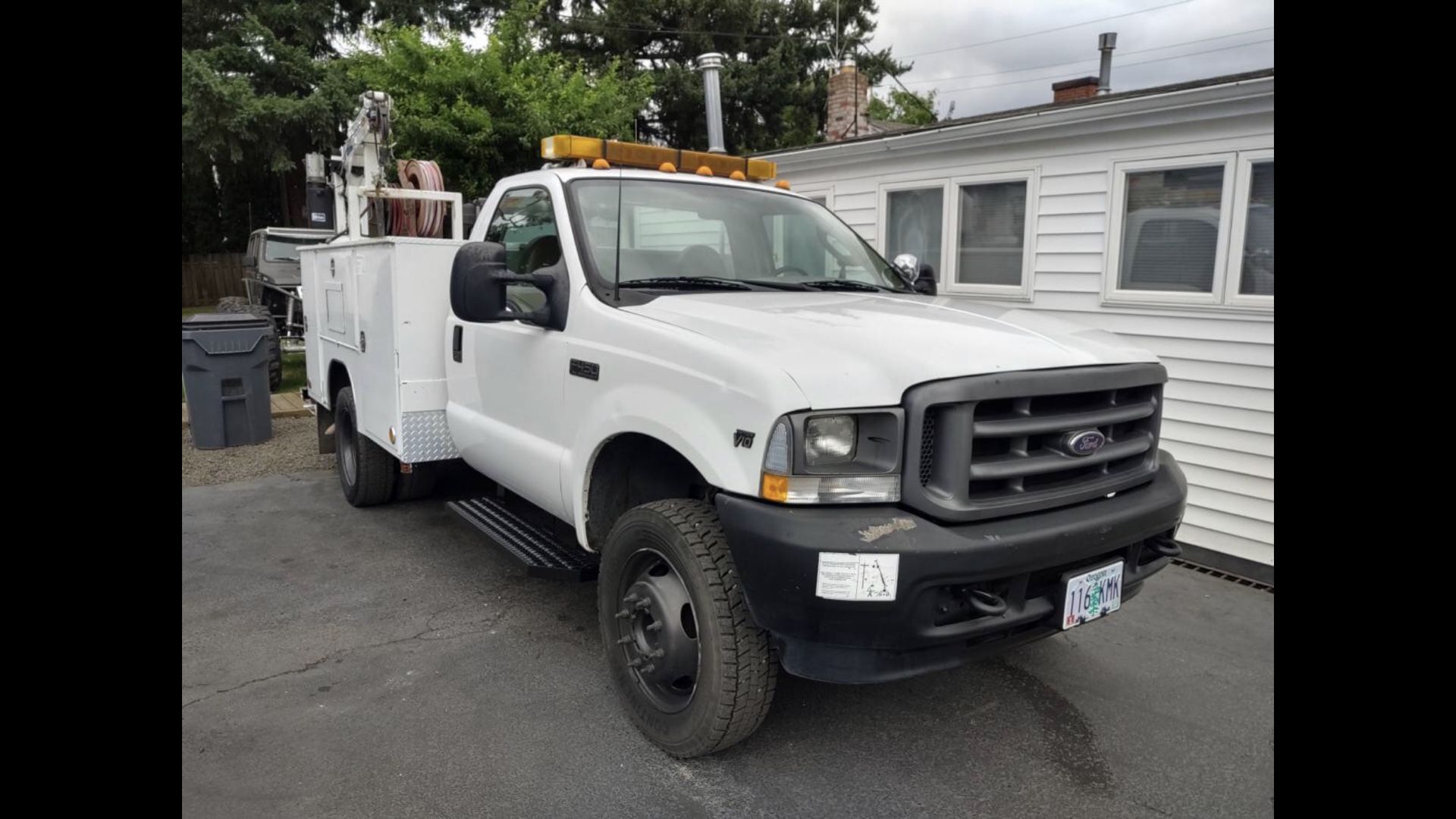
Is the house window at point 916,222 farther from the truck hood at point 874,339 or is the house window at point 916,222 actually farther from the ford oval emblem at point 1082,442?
the ford oval emblem at point 1082,442

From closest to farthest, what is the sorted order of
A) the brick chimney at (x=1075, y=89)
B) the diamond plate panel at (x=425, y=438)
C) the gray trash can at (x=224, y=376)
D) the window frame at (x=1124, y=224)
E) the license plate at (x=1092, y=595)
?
the license plate at (x=1092, y=595), the diamond plate panel at (x=425, y=438), the window frame at (x=1124, y=224), the gray trash can at (x=224, y=376), the brick chimney at (x=1075, y=89)

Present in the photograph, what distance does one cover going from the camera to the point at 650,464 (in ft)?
11.5

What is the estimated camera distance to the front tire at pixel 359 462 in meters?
5.95

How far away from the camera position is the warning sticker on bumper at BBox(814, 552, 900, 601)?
249 centimetres

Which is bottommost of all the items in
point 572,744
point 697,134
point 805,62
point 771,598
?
point 572,744

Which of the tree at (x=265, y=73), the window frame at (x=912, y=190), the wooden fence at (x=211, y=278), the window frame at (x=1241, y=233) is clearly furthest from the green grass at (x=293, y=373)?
the wooden fence at (x=211, y=278)

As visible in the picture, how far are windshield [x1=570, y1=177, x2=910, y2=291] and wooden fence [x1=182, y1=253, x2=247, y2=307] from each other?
862 inches

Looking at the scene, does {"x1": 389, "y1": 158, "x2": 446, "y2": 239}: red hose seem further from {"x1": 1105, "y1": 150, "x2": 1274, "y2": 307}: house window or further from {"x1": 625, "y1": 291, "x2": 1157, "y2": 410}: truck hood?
{"x1": 1105, "y1": 150, "x2": 1274, "y2": 307}: house window

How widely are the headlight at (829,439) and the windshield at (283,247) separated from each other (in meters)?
13.1

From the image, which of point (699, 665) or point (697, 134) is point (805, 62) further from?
point (699, 665)

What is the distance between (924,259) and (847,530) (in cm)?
612

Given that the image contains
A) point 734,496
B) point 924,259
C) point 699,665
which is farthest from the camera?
point 924,259

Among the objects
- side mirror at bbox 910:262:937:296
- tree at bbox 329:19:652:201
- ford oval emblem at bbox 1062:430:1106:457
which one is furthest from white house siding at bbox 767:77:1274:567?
tree at bbox 329:19:652:201
